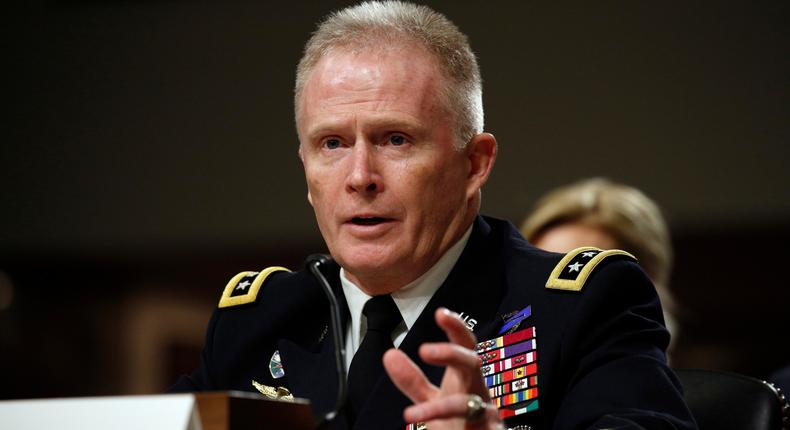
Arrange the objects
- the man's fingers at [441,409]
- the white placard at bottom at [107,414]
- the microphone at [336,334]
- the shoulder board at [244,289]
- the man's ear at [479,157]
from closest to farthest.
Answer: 1. the white placard at bottom at [107,414]
2. the man's fingers at [441,409]
3. the microphone at [336,334]
4. the man's ear at [479,157]
5. the shoulder board at [244,289]

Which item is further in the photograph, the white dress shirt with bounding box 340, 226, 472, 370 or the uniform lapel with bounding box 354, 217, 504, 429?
the white dress shirt with bounding box 340, 226, 472, 370

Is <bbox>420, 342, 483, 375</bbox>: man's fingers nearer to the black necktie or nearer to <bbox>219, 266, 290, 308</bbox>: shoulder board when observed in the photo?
the black necktie

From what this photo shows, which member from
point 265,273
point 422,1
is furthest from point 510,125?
point 265,273

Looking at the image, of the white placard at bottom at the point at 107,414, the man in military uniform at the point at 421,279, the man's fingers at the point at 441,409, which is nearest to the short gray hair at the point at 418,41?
the man in military uniform at the point at 421,279

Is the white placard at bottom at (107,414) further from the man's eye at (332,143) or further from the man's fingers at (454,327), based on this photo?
the man's eye at (332,143)

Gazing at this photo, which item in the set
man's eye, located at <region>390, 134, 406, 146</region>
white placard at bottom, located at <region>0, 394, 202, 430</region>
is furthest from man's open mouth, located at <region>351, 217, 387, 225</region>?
white placard at bottom, located at <region>0, 394, 202, 430</region>

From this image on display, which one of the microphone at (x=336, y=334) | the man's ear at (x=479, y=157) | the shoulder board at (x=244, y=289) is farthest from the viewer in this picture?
the shoulder board at (x=244, y=289)

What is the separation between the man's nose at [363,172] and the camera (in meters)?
1.77

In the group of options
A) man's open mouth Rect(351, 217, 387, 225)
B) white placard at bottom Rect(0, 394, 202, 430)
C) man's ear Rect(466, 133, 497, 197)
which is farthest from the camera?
man's ear Rect(466, 133, 497, 197)

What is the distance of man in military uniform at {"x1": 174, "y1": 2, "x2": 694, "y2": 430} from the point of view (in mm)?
1688

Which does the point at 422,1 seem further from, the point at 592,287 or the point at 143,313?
the point at 592,287

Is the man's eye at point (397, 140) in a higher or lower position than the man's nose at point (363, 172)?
higher

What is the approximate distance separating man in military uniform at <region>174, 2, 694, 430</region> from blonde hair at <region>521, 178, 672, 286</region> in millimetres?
1434

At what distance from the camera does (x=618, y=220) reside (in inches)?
134
